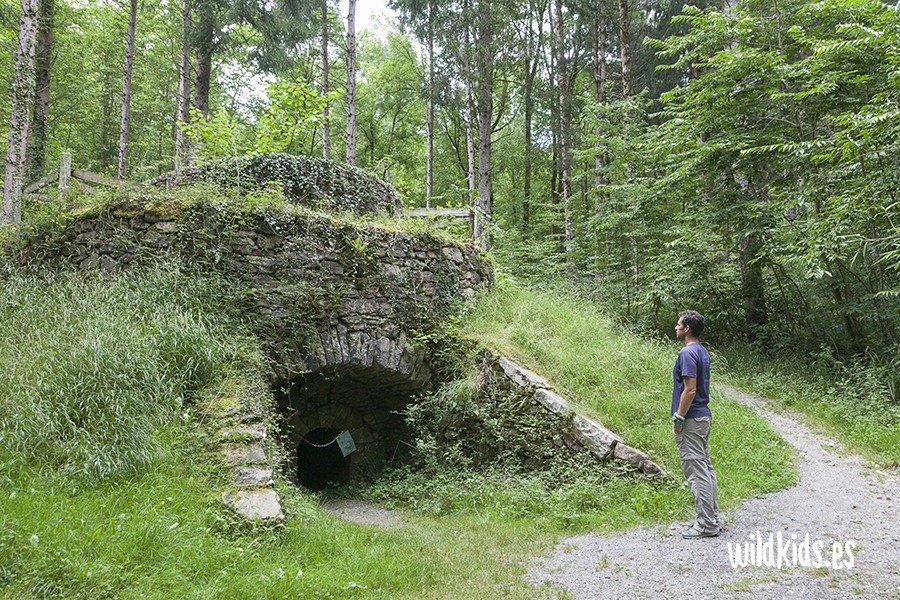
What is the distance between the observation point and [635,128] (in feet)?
40.4

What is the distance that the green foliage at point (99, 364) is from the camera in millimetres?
4008

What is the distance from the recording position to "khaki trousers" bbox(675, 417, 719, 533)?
13.3 ft

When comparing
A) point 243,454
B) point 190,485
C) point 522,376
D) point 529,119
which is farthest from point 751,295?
point 529,119

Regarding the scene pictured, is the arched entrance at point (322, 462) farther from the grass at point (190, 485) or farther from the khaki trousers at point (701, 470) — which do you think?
the khaki trousers at point (701, 470)

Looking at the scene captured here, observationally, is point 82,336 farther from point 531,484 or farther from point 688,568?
point 688,568

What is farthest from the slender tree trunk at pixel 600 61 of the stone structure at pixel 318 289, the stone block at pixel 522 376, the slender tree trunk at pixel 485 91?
the stone block at pixel 522 376

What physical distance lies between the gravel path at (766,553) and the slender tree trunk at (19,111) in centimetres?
955

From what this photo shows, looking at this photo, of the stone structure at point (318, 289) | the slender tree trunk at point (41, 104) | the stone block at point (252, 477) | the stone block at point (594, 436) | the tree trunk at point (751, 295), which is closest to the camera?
the stone block at point (252, 477)

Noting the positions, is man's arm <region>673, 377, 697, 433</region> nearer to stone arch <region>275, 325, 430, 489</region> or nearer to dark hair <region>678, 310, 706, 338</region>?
dark hair <region>678, 310, 706, 338</region>

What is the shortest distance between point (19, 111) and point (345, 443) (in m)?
7.48

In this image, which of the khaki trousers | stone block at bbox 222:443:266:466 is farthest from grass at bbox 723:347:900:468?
stone block at bbox 222:443:266:466

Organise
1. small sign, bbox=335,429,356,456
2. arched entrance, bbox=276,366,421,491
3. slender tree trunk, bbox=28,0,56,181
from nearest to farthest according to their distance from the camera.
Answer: arched entrance, bbox=276,366,421,491, small sign, bbox=335,429,356,456, slender tree trunk, bbox=28,0,56,181

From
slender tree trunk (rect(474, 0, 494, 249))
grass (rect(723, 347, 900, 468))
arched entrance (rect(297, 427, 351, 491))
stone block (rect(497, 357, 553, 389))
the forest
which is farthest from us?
slender tree trunk (rect(474, 0, 494, 249))

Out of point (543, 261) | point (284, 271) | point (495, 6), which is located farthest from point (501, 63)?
point (284, 271)
